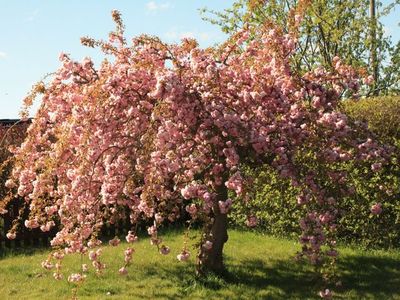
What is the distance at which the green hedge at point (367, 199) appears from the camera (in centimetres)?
947

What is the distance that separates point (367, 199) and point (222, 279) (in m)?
3.22

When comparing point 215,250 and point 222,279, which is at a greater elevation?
point 215,250

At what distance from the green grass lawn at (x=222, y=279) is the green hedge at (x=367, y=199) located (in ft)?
1.10

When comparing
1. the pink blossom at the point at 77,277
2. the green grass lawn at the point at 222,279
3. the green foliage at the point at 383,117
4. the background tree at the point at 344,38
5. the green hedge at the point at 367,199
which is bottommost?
the green grass lawn at the point at 222,279

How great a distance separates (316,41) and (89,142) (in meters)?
16.6

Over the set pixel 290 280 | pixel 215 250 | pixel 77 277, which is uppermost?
pixel 215 250

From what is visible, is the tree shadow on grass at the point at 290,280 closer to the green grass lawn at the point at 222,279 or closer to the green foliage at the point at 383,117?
the green grass lawn at the point at 222,279

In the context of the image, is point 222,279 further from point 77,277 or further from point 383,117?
point 383,117

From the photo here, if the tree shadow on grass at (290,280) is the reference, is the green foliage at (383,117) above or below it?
above

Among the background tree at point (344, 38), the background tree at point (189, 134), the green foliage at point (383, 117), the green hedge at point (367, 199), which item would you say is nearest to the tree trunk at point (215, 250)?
the background tree at point (189, 134)

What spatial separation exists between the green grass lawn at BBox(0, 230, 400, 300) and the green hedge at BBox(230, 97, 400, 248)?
0.33 metres

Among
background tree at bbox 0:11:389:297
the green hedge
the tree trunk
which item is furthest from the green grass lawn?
background tree at bbox 0:11:389:297

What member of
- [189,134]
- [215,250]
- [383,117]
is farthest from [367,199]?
[189,134]

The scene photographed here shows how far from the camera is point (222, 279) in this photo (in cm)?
825
